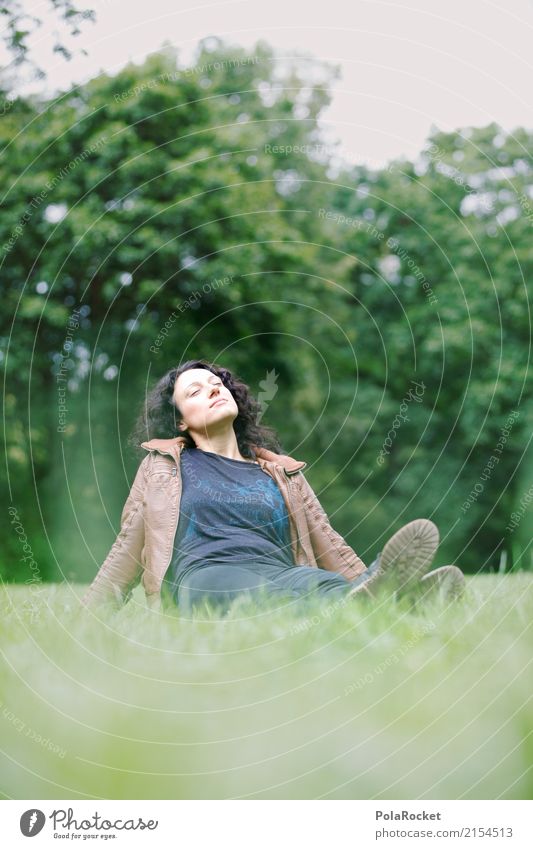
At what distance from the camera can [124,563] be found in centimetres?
458

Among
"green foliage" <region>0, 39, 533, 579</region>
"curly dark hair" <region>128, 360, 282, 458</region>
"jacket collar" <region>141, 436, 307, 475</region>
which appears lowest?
"jacket collar" <region>141, 436, 307, 475</region>

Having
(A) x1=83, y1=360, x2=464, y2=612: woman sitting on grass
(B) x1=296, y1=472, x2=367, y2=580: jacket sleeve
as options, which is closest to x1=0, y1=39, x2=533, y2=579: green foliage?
(A) x1=83, y1=360, x2=464, y2=612: woman sitting on grass

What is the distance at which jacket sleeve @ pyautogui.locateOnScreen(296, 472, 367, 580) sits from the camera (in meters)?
4.69

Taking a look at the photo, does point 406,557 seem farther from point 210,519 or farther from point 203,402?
point 203,402

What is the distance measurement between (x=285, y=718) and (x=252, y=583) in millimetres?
1670

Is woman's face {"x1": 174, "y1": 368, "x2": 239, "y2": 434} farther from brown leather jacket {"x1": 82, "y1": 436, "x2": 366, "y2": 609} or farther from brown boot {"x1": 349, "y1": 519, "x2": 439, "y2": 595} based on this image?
brown boot {"x1": 349, "y1": 519, "x2": 439, "y2": 595}

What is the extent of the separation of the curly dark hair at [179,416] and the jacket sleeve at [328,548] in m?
0.51

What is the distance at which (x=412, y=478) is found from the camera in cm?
1961

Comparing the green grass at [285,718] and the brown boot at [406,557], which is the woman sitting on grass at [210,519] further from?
the green grass at [285,718]

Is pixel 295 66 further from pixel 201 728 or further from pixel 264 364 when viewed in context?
pixel 201 728

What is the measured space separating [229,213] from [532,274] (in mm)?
5694
